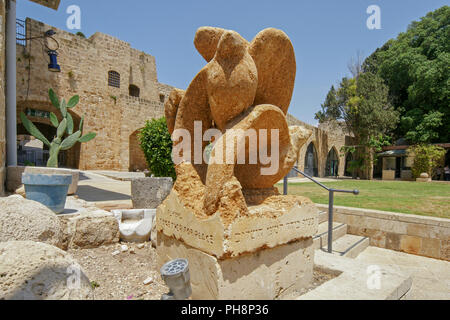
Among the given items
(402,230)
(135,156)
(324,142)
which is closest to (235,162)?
(402,230)

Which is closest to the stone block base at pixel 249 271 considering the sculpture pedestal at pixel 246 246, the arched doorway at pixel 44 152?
the sculpture pedestal at pixel 246 246

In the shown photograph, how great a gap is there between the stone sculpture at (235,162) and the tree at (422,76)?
21059 mm

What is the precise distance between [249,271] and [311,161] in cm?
2042

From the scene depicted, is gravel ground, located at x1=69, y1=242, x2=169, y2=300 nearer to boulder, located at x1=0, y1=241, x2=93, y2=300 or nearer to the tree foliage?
boulder, located at x1=0, y1=241, x2=93, y2=300

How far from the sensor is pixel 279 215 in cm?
201

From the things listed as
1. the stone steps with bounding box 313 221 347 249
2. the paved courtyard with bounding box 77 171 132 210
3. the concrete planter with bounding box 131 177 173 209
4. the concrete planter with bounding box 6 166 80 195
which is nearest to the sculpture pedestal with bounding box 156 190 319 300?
the stone steps with bounding box 313 221 347 249

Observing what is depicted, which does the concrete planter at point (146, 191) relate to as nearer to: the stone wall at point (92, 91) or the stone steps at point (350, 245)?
the stone steps at point (350, 245)

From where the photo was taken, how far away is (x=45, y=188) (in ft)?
9.00

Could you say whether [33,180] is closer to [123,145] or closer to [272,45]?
[272,45]

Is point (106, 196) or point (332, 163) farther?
point (332, 163)

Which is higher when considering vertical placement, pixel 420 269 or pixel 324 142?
pixel 324 142

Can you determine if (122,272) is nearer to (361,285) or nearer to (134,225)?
(134,225)
